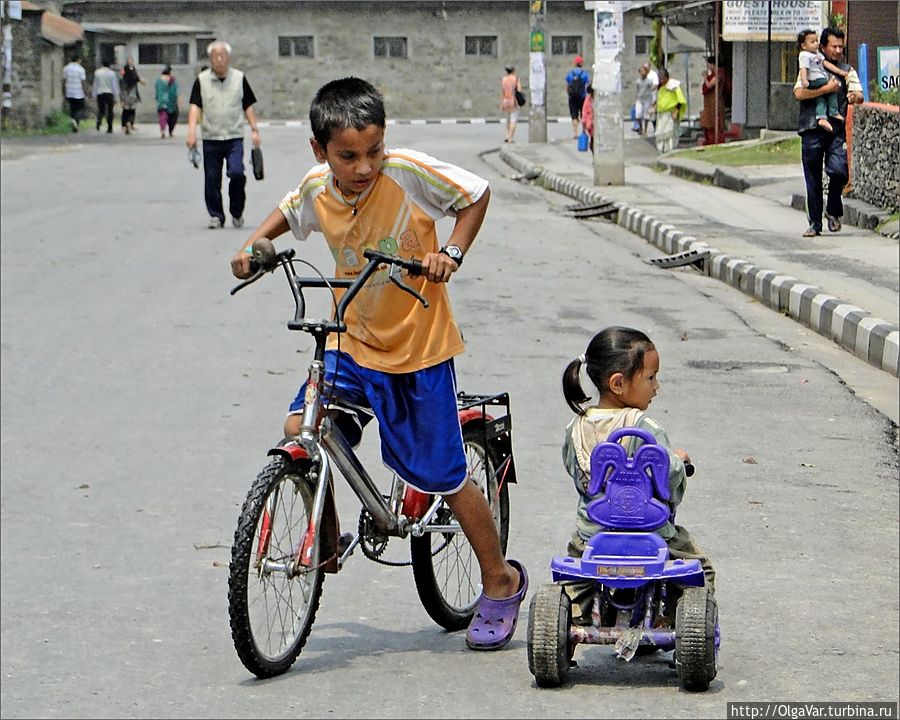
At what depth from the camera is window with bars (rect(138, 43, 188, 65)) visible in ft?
189

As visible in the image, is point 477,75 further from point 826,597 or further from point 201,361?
point 826,597

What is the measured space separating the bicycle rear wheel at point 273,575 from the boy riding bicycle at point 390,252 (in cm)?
45


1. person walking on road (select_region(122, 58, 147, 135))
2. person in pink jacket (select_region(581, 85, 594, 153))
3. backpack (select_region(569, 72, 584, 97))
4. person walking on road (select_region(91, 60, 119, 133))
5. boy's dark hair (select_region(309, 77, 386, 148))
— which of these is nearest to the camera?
boy's dark hair (select_region(309, 77, 386, 148))

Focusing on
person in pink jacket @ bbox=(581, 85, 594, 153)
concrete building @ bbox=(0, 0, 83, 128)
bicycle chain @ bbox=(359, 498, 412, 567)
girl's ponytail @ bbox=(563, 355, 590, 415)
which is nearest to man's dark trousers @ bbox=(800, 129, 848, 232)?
girl's ponytail @ bbox=(563, 355, 590, 415)

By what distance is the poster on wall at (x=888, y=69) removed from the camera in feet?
4.80

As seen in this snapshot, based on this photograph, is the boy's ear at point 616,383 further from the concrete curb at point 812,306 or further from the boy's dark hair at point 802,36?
the concrete curb at point 812,306

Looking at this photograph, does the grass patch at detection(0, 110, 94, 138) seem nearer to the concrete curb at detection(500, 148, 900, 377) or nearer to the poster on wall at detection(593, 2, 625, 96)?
the concrete curb at detection(500, 148, 900, 377)

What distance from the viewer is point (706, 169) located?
2314 millimetres

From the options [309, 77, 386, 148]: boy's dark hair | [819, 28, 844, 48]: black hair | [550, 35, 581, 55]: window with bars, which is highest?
[550, 35, 581, 55]: window with bars

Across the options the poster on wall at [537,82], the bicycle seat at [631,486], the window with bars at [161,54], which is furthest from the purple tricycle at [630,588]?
the window with bars at [161,54]

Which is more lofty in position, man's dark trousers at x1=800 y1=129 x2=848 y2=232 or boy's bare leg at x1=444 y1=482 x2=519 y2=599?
man's dark trousers at x1=800 y1=129 x2=848 y2=232

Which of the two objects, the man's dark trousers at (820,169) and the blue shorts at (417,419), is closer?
the blue shorts at (417,419)

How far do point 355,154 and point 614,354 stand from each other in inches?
9.3

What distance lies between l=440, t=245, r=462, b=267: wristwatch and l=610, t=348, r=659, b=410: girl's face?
0.23 m
